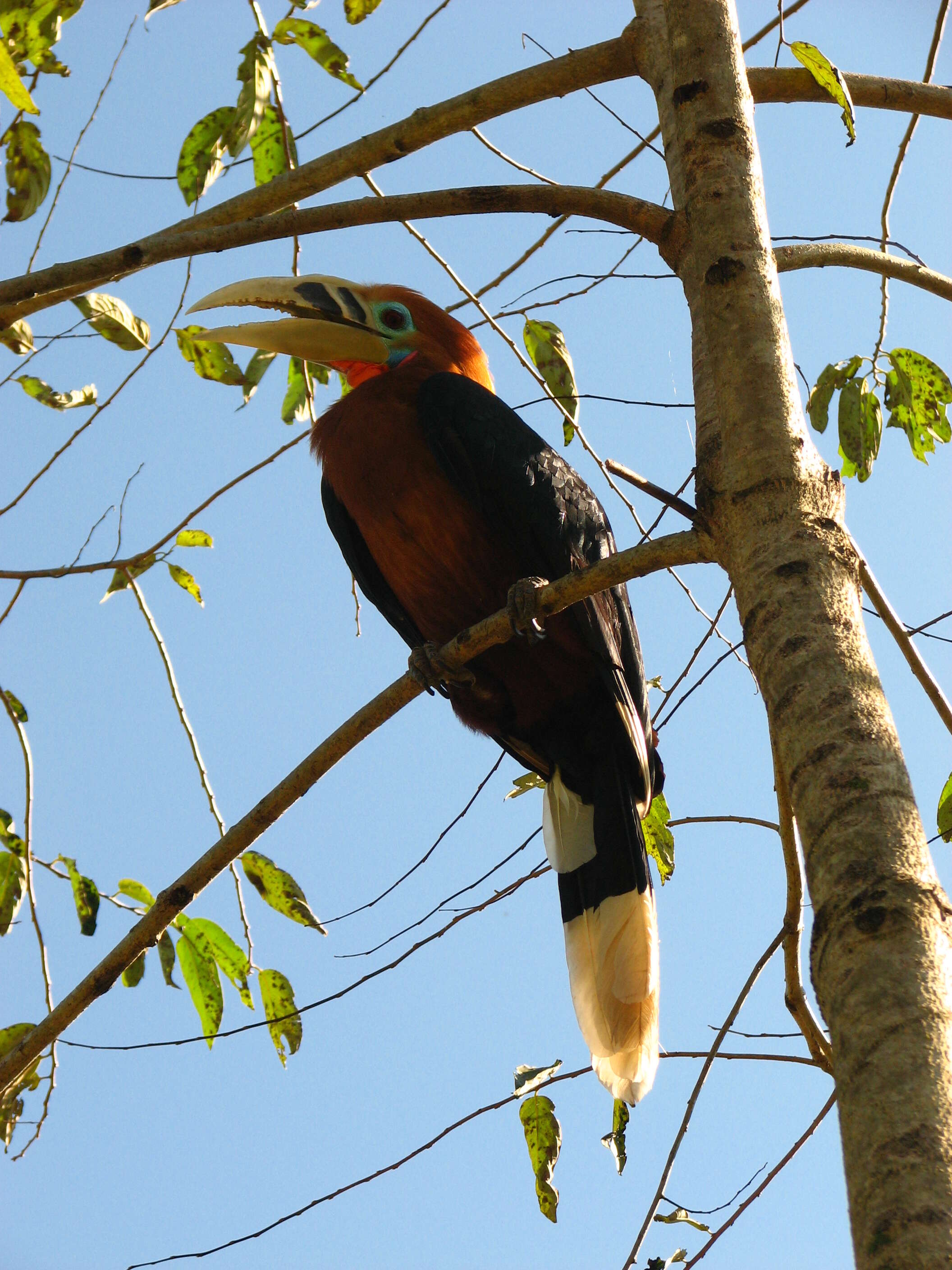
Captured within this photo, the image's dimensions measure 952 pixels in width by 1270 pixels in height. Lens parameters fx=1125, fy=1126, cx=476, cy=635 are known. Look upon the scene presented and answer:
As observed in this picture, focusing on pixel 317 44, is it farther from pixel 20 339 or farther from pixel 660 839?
pixel 660 839

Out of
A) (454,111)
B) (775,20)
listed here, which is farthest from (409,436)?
(775,20)

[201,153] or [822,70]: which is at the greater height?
[201,153]

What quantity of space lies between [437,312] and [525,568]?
3.78 feet

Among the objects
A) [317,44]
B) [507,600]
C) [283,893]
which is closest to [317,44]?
[317,44]

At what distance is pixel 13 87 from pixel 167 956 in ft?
5.84

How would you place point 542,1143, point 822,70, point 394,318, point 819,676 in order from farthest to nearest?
point 394,318 < point 542,1143 < point 822,70 < point 819,676

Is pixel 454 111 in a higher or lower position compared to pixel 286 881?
higher

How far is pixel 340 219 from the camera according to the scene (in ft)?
6.14

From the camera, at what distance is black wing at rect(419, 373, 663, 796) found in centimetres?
288

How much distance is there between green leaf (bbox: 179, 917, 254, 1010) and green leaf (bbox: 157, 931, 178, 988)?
4 centimetres

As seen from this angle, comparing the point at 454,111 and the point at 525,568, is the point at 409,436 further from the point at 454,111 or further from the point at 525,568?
the point at 454,111

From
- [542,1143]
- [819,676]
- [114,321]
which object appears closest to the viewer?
[819,676]

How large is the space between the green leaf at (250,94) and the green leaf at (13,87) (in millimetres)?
487

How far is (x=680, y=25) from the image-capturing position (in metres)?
1.90
